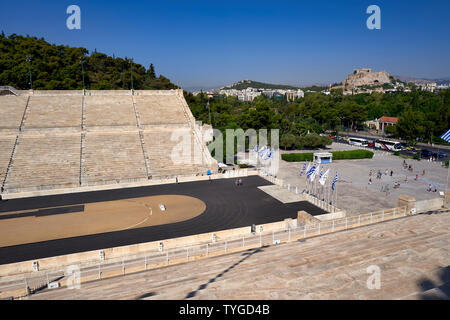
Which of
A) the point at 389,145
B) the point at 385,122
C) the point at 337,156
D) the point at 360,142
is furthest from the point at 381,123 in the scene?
the point at 337,156

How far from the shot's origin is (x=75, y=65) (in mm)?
65812

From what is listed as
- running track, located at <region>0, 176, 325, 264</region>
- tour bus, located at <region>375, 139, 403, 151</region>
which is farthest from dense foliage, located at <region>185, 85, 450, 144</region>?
running track, located at <region>0, 176, 325, 264</region>

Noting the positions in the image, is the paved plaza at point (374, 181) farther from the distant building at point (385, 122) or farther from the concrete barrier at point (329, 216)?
the distant building at point (385, 122)

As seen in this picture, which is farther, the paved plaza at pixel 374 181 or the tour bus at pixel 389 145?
the tour bus at pixel 389 145

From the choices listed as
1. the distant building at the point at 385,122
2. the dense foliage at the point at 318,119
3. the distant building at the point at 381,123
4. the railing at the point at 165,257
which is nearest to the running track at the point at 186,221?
the railing at the point at 165,257

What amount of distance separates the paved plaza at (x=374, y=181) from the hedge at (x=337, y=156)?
1.01 metres

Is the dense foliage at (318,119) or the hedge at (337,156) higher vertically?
the dense foliage at (318,119)

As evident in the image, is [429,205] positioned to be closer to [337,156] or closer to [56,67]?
[337,156]

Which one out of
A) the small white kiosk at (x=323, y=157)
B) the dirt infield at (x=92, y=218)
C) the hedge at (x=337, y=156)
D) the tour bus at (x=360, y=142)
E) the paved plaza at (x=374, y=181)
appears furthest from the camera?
the tour bus at (x=360, y=142)

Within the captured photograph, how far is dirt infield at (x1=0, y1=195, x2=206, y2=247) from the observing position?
70.3ft

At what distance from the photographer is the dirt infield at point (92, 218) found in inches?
844

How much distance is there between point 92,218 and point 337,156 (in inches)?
1642

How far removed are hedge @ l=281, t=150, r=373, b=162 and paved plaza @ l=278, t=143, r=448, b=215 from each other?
1.01 metres
